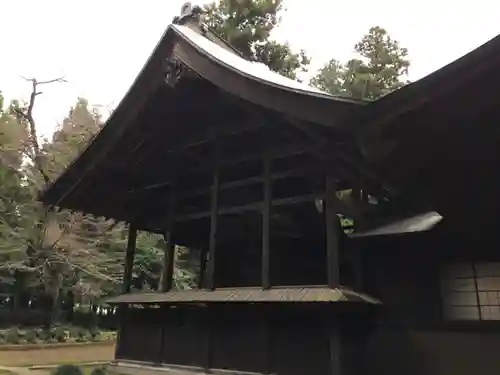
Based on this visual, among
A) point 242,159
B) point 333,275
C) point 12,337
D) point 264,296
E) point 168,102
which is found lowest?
point 12,337

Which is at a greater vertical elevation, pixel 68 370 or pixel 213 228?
pixel 213 228

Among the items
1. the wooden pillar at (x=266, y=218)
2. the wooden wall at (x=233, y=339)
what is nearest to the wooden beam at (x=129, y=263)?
the wooden wall at (x=233, y=339)

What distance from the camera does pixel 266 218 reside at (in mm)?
6289

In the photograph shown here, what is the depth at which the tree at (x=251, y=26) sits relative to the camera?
20.1 meters

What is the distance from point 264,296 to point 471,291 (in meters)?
2.54

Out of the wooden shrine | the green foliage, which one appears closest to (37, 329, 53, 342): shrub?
the green foliage

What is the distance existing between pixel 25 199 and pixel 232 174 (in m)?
15.1

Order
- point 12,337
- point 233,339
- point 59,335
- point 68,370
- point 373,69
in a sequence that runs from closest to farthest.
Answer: point 233,339 < point 68,370 < point 12,337 < point 59,335 < point 373,69

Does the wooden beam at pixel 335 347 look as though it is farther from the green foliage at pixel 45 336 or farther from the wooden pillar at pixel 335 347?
the green foliage at pixel 45 336

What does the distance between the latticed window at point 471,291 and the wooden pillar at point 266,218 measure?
2.25 metres

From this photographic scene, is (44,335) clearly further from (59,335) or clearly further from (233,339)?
(233,339)

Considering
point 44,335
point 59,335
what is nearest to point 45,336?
point 44,335

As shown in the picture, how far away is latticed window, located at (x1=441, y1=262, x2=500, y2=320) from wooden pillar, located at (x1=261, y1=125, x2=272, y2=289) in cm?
225

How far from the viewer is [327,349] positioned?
556cm
